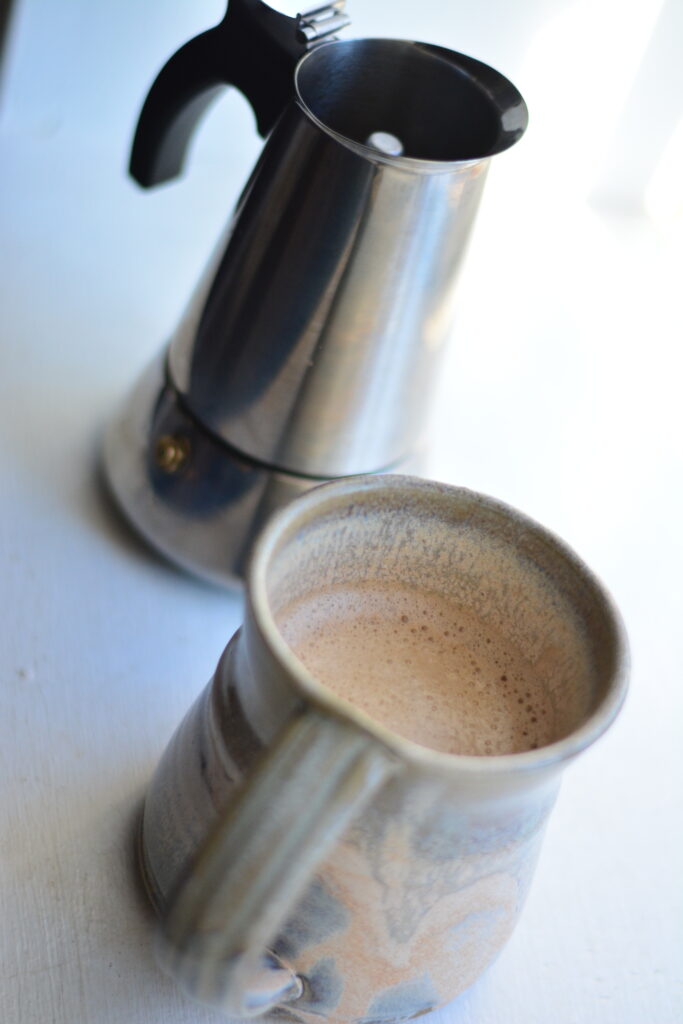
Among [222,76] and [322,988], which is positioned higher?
[222,76]

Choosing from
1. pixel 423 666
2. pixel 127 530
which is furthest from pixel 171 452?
pixel 423 666

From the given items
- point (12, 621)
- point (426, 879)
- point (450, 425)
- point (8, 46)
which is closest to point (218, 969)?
point (426, 879)

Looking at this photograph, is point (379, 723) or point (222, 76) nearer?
point (379, 723)

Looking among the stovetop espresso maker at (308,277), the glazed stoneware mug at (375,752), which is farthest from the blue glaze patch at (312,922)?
the stovetop espresso maker at (308,277)

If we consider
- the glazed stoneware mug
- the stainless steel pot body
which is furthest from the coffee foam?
the stainless steel pot body

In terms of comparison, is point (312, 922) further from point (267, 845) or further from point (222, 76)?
point (222, 76)

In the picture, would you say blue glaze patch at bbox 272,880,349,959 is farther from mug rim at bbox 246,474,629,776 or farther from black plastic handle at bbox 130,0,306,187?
black plastic handle at bbox 130,0,306,187

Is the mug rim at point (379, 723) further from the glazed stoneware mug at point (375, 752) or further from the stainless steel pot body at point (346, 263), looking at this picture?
the stainless steel pot body at point (346, 263)
